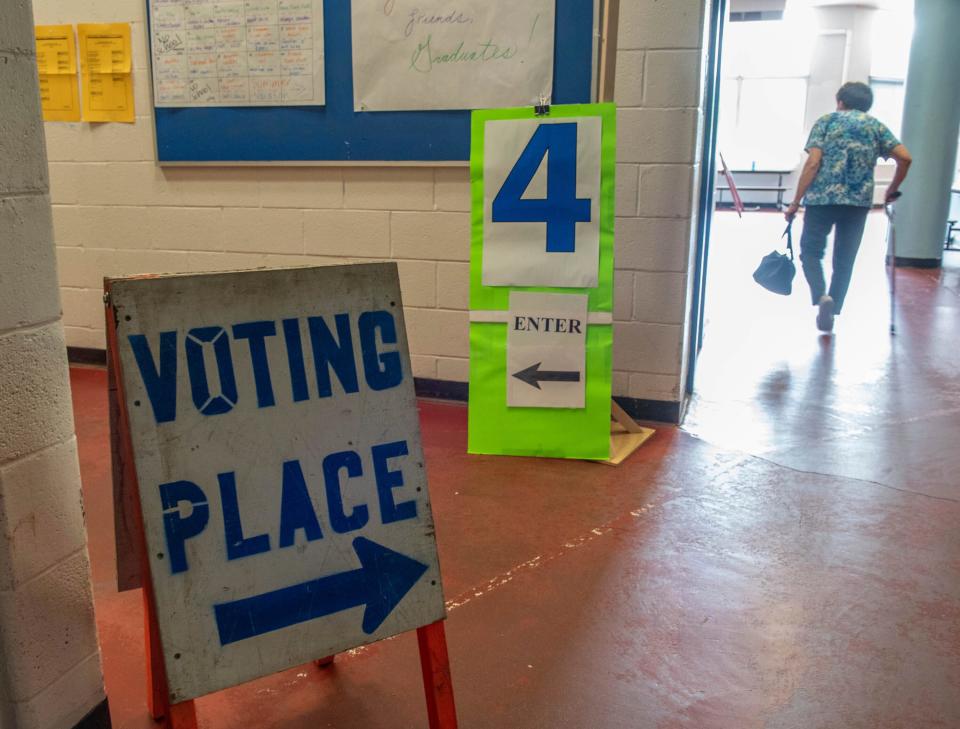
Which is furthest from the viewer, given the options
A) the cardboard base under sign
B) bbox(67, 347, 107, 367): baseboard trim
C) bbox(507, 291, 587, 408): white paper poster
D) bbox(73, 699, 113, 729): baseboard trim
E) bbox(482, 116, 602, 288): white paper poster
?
bbox(67, 347, 107, 367): baseboard trim

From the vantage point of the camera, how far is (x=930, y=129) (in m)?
7.39

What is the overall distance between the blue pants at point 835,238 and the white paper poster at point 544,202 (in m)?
2.55

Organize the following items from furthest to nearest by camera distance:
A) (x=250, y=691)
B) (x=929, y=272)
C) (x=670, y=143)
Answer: (x=929, y=272) < (x=670, y=143) < (x=250, y=691)

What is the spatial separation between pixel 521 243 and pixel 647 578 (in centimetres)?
126

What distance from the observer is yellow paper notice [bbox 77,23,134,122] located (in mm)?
3848

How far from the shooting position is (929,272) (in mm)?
7586

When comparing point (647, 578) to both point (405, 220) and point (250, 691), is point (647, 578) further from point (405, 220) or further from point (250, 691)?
point (405, 220)

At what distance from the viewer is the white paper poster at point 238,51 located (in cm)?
356

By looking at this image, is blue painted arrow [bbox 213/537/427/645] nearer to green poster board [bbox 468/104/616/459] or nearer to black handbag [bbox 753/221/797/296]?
green poster board [bbox 468/104/616/459]

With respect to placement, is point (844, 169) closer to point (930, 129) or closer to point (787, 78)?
point (930, 129)

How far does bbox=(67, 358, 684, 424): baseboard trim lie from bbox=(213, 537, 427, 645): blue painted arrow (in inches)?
72.2

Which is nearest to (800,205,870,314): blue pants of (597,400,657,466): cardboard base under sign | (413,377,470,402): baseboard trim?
(597,400,657,466): cardboard base under sign

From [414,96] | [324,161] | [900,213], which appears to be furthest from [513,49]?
[900,213]

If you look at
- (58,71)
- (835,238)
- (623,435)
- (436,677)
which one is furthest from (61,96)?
(835,238)
